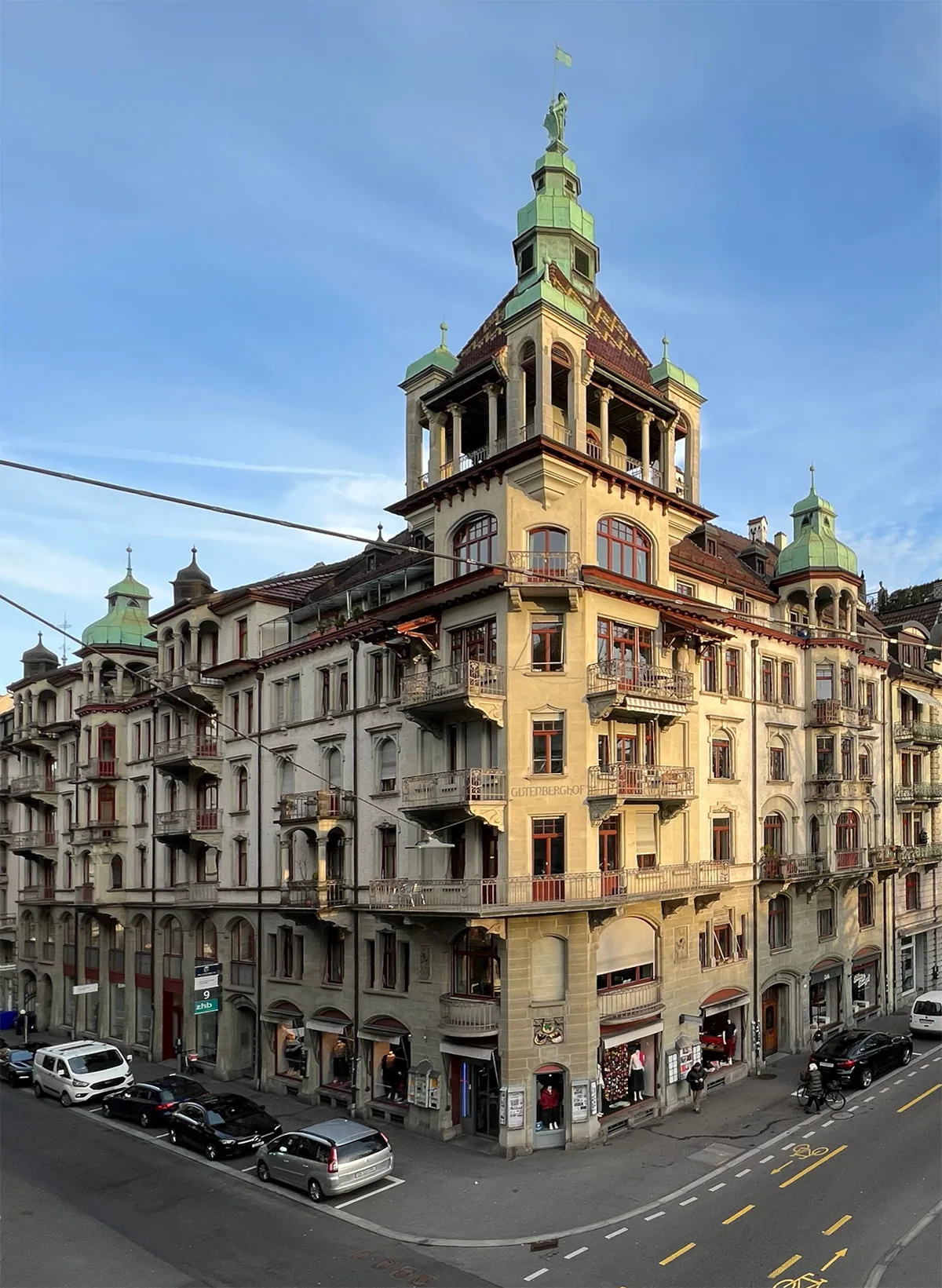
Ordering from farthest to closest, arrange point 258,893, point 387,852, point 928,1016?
point 928,1016
point 258,893
point 387,852

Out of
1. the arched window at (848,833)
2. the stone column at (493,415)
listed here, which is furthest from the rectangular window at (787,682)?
the stone column at (493,415)

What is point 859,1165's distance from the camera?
2566cm

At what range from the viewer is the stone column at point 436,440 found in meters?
34.0

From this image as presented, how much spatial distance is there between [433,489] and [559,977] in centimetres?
1608

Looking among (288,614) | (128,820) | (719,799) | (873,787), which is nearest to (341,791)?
(288,614)

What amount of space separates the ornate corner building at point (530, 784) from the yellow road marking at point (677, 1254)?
7.59m

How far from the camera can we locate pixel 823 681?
1705 inches

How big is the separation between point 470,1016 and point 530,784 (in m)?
7.12

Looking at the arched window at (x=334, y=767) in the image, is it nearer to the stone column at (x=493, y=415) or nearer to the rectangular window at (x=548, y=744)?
the rectangular window at (x=548, y=744)

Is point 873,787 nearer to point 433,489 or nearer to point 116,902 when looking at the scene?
point 433,489

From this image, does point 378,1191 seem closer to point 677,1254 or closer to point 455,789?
point 677,1254

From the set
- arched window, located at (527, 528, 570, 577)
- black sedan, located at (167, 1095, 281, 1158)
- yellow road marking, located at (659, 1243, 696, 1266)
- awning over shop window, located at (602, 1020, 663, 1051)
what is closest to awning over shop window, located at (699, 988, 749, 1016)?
awning over shop window, located at (602, 1020, 663, 1051)

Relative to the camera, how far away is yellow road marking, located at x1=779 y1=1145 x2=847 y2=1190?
24.8m

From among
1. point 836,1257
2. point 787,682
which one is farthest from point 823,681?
point 836,1257
